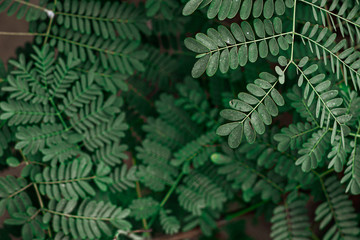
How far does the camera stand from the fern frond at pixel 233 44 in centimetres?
64

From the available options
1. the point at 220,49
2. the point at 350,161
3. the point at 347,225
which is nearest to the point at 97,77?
the point at 220,49

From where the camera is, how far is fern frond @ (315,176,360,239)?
0.96m

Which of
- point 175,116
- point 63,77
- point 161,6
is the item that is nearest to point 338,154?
point 175,116

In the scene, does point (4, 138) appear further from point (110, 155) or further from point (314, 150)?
point (314, 150)

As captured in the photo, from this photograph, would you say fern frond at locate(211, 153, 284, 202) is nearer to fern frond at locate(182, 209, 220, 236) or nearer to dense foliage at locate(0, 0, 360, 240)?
dense foliage at locate(0, 0, 360, 240)

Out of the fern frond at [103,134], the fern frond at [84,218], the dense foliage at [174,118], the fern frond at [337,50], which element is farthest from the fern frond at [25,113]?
the fern frond at [337,50]

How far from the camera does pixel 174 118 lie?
1104 mm

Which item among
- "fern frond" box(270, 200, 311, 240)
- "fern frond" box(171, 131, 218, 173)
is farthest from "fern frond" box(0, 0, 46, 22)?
"fern frond" box(270, 200, 311, 240)

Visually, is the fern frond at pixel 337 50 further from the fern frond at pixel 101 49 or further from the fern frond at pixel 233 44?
the fern frond at pixel 101 49

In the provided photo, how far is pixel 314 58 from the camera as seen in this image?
838mm

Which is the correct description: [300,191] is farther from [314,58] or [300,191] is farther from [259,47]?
[259,47]

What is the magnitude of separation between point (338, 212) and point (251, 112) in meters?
0.56

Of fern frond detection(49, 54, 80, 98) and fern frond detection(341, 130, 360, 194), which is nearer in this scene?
fern frond detection(341, 130, 360, 194)

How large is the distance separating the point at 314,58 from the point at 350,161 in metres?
0.29
